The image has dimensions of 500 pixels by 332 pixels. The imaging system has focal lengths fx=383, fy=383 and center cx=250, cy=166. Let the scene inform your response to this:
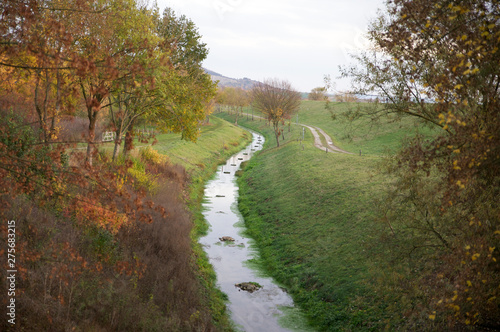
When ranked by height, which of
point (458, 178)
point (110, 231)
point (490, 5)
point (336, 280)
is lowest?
point (336, 280)

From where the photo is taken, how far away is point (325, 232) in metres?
22.2

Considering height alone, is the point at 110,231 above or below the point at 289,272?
above

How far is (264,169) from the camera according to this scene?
146ft

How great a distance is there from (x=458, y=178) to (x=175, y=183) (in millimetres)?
24172

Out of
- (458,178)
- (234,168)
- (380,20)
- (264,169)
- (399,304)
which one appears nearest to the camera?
(458,178)

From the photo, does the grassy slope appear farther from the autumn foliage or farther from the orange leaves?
the orange leaves

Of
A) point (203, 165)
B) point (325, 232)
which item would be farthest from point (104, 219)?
point (203, 165)

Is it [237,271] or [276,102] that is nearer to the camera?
[237,271]

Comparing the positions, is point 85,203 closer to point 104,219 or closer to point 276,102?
point 104,219

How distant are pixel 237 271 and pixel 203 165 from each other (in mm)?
A: 26033

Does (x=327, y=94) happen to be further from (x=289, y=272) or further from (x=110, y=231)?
(x=110, y=231)

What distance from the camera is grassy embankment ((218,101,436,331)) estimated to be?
15.4 m

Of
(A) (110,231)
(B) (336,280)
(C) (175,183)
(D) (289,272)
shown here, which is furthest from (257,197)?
(A) (110,231)

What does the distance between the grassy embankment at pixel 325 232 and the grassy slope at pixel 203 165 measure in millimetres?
3496
